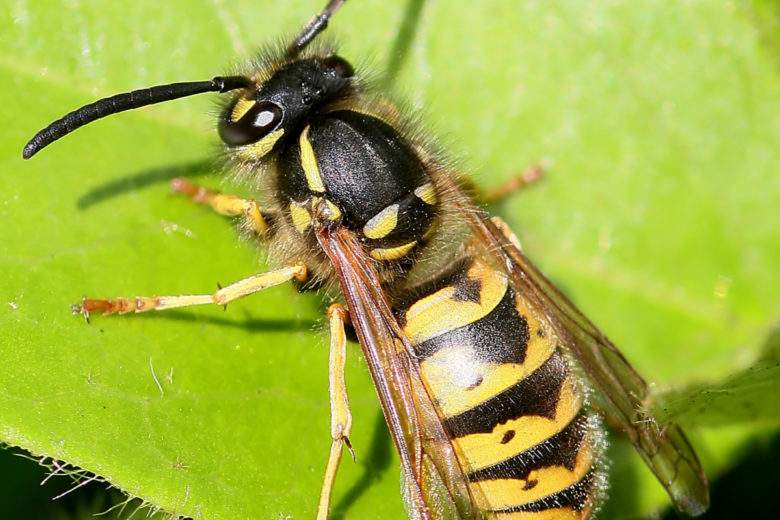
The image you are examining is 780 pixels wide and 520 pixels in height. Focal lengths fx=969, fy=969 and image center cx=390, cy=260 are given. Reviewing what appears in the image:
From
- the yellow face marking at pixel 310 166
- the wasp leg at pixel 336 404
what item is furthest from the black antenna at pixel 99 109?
the wasp leg at pixel 336 404

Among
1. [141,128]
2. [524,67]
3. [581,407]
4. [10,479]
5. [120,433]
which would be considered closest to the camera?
[120,433]

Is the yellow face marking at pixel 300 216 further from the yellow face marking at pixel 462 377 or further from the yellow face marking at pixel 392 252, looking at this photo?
the yellow face marking at pixel 462 377

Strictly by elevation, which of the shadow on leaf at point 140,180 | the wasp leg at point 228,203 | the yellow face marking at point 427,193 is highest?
the yellow face marking at point 427,193

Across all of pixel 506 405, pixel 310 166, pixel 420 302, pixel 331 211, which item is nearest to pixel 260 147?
pixel 310 166

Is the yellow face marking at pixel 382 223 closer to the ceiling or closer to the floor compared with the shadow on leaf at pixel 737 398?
closer to the floor

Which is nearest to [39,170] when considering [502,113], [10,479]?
[10,479]

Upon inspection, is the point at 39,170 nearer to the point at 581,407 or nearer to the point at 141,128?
the point at 141,128
